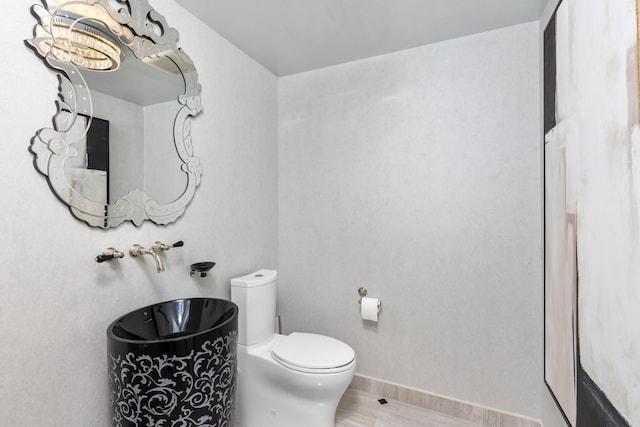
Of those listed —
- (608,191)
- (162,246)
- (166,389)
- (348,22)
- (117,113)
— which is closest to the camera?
(608,191)

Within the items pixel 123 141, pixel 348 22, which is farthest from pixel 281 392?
pixel 348 22

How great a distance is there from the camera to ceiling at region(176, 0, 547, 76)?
1710mm

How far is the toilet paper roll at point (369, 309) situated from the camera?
2154 mm

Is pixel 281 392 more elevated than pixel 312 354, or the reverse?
pixel 312 354

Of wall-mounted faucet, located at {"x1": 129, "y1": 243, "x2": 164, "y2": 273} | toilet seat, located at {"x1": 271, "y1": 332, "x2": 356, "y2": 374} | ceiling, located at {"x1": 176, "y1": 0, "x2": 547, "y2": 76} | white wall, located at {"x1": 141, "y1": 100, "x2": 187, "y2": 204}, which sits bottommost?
toilet seat, located at {"x1": 271, "y1": 332, "x2": 356, "y2": 374}

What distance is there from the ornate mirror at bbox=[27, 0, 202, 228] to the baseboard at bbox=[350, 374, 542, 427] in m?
1.73

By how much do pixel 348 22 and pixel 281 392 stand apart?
217cm

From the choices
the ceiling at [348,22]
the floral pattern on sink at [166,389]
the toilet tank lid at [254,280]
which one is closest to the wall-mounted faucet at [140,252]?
the floral pattern on sink at [166,389]

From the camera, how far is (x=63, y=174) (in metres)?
1.22

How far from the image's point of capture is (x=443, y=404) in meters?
2.04

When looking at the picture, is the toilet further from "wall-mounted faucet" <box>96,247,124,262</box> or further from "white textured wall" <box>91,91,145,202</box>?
"white textured wall" <box>91,91,145,202</box>

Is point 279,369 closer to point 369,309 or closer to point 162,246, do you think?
point 369,309

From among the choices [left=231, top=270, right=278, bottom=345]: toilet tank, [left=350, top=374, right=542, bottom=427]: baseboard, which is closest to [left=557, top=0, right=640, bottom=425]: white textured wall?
[left=350, top=374, right=542, bottom=427]: baseboard

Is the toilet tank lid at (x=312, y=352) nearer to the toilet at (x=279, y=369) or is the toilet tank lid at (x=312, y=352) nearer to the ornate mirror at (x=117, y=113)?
the toilet at (x=279, y=369)
